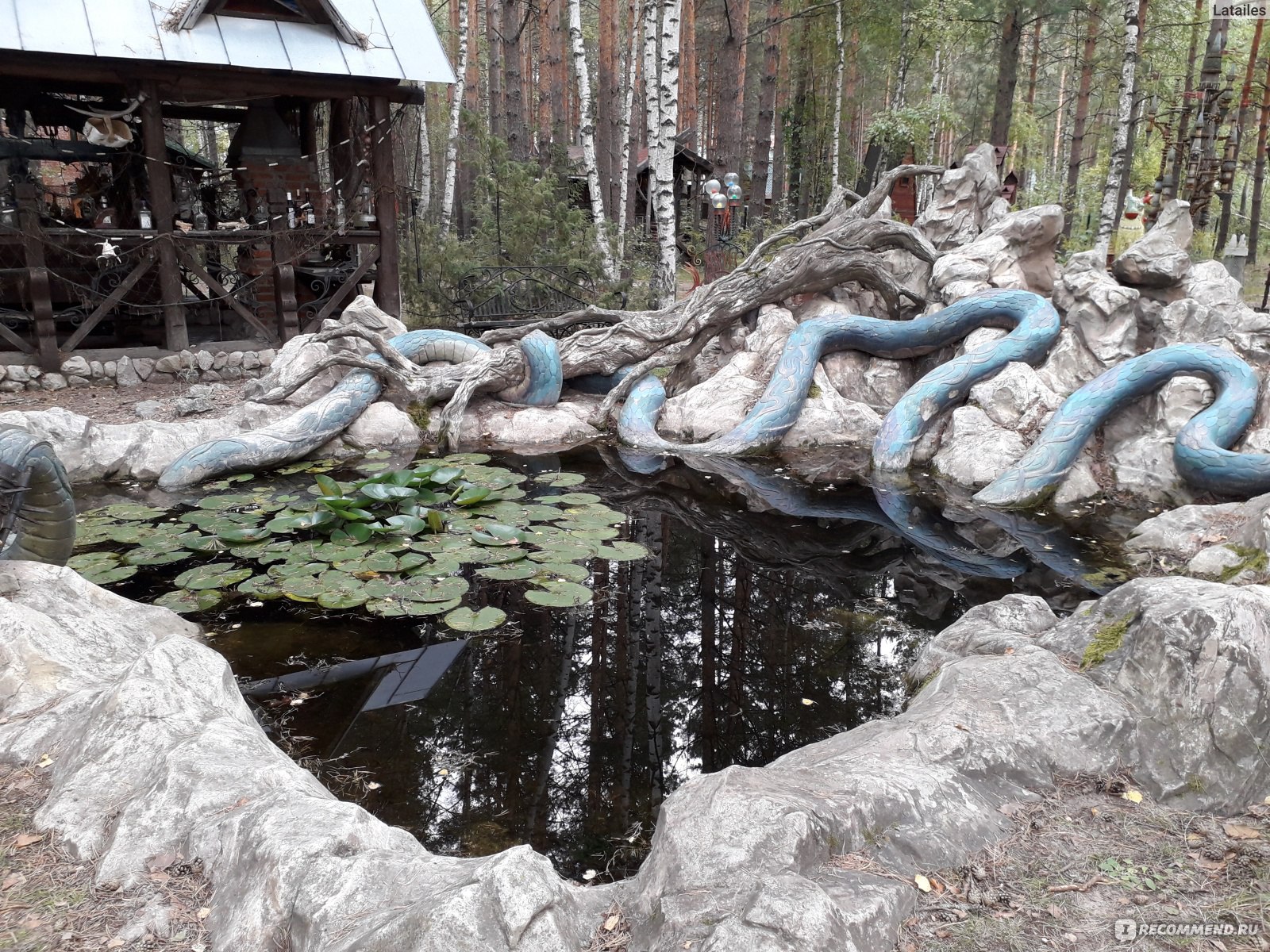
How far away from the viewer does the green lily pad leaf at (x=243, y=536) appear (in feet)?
17.2

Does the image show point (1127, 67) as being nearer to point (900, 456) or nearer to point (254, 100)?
point (900, 456)

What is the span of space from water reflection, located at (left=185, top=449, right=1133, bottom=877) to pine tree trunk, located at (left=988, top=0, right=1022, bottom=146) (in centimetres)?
782

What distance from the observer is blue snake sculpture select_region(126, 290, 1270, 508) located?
6113 millimetres

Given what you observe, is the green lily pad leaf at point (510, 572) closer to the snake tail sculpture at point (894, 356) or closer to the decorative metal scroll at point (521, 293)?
the snake tail sculpture at point (894, 356)

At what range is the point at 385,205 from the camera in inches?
379

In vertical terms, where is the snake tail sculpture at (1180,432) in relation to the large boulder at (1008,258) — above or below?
below

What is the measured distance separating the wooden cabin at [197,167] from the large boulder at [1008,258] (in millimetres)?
5431

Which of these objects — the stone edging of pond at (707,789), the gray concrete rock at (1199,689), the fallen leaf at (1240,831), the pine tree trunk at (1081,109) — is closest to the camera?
the stone edging of pond at (707,789)

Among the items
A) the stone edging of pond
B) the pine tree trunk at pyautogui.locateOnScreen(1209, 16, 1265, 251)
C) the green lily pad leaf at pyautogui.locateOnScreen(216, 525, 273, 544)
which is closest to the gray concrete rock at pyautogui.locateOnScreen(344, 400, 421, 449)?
the green lily pad leaf at pyautogui.locateOnScreen(216, 525, 273, 544)

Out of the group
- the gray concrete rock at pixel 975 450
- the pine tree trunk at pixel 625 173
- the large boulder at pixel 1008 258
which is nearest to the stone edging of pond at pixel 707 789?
the gray concrete rock at pixel 975 450

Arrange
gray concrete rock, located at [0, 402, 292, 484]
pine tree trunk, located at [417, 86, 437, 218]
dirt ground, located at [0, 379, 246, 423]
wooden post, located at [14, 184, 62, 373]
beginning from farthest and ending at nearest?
1. pine tree trunk, located at [417, 86, 437, 218]
2. wooden post, located at [14, 184, 62, 373]
3. dirt ground, located at [0, 379, 246, 423]
4. gray concrete rock, located at [0, 402, 292, 484]

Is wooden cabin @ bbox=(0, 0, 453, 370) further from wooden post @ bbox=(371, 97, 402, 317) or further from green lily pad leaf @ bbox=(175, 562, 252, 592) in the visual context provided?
green lily pad leaf @ bbox=(175, 562, 252, 592)

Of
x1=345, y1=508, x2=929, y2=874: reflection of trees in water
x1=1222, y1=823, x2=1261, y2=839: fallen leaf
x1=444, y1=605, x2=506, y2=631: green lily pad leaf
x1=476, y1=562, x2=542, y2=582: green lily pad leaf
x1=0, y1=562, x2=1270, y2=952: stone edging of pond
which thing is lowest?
x1=345, y1=508, x2=929, y2=874: reflection of trees in water

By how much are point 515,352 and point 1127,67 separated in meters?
8.86
